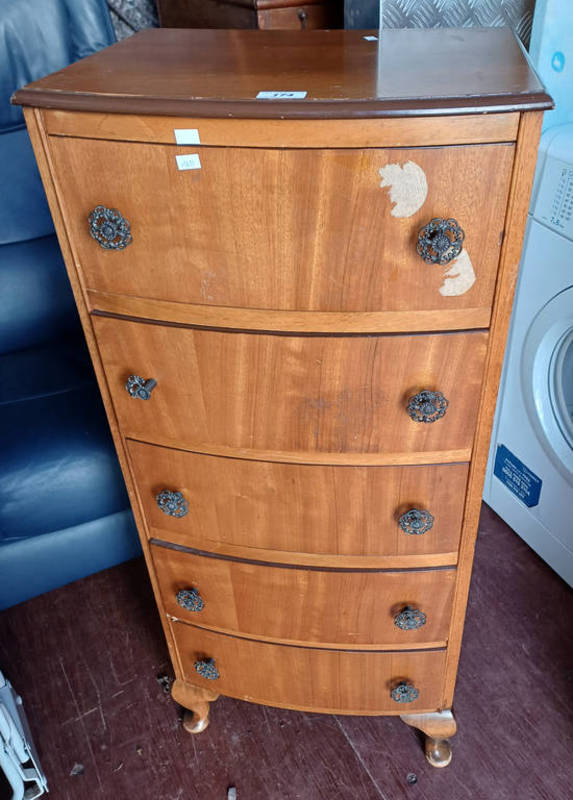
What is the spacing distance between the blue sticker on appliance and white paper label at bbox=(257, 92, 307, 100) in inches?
44.2

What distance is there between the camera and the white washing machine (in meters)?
1.27

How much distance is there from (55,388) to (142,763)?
0.79 metres

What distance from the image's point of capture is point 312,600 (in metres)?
1.06

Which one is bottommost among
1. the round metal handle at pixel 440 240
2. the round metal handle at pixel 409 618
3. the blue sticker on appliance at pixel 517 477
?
the blue sticker on appliance at pixel 517 477

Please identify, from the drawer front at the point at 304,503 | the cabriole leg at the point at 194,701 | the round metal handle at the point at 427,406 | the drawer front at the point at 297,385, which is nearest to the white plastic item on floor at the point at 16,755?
the cabriole leg at the point at 194,701

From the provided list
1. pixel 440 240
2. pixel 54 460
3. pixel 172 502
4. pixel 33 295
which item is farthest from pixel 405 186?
pixel 33 295

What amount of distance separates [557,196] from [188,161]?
83 cm

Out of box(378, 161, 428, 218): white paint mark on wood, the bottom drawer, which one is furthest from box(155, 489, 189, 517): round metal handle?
box(378, 161, 428, 218): white paint mark on wood

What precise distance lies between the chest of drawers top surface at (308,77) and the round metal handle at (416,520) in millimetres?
521

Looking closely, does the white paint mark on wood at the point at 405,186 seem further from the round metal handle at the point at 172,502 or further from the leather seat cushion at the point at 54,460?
the leather seat cushion at the point at 54,460

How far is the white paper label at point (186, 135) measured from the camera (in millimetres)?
693

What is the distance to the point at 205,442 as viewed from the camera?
939 millimetres

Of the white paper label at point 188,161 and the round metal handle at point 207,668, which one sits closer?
the white paper label at point 188,161

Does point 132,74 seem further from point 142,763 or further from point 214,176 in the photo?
point 142,763
